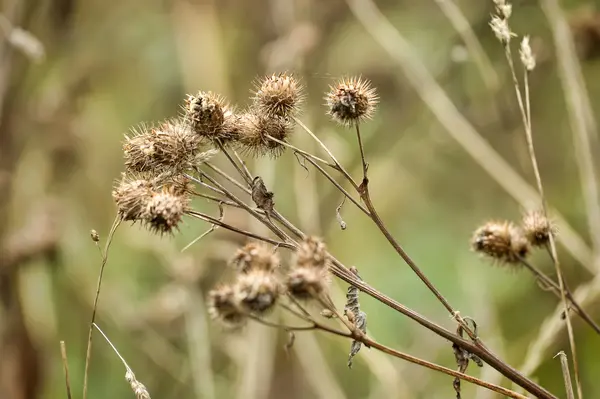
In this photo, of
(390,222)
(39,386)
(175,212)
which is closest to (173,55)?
(390,222)

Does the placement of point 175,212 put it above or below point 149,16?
below

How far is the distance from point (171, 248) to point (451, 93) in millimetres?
689

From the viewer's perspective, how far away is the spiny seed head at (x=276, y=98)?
0.58m

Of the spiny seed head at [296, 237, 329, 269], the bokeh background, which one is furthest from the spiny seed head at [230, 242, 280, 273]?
the bokeh background

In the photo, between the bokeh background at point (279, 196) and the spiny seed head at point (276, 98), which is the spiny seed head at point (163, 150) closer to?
the spiny seed head at point (276, 98)

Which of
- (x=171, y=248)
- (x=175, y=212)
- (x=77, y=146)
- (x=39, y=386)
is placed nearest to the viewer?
(x=175, y=212)

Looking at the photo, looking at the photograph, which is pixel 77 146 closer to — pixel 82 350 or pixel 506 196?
pixel 82 350

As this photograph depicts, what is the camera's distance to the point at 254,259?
50 cm

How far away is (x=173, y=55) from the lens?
1.83 metres

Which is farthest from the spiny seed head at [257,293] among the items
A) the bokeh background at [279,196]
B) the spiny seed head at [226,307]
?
the bokeh background at [279,196]

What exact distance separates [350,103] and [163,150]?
159mm

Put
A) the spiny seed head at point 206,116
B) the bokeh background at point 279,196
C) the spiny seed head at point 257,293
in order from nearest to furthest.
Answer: the spiny seed head at point 257,293 < the spiny seed head at point 206,116 < the bokeh background at point 279,196

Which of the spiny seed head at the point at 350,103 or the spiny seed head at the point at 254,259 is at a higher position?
the spiny seed head at the point at 350,103

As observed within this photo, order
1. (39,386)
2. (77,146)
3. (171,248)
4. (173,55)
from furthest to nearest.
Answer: (173,55)
(77,146)
(171,248)
(39,386)
